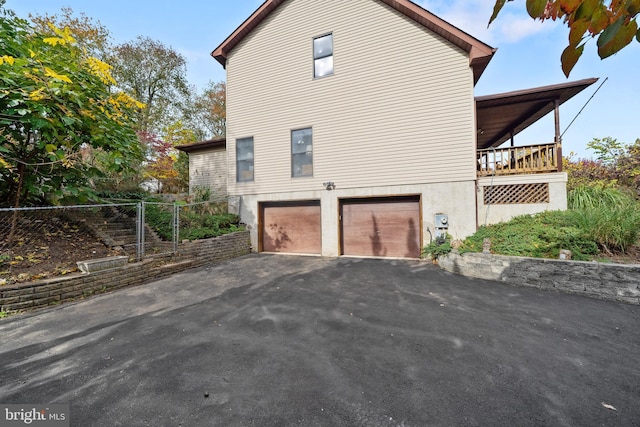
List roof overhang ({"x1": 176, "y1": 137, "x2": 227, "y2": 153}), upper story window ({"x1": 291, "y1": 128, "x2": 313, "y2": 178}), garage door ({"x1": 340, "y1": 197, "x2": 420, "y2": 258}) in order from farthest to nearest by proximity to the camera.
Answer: roof overhang ({"x1": 176, "y1": 137, "x2": 227, "y2": 153}) < upper story window ({"x1": 291, "y1": 128, "x2": 313, "y2": 178}) < garage door ({"x1": 340, "y1": 197, "x2": 420, "y2": 258})

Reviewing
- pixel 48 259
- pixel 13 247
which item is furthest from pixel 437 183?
pixel 13 247

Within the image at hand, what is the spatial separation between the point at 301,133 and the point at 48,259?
297 inches

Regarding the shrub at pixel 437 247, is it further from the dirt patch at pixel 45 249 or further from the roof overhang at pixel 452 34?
the dirt patch at pixel 45 249

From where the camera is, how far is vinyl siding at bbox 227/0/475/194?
24.7 feet

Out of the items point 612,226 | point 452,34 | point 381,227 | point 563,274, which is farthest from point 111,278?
point 452,34

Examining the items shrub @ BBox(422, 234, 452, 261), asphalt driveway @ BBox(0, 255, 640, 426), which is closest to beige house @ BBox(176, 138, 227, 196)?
asphalt driveway @ BBox(0, 255, 640, 426)

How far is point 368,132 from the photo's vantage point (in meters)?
8.30

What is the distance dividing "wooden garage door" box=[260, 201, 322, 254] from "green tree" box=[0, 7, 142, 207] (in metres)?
4.77

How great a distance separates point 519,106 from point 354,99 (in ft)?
18.7


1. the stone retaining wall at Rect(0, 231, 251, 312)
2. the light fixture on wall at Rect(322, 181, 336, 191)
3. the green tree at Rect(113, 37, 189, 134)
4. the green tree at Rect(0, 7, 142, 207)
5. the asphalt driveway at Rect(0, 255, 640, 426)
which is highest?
the green tree at Rect(113, 37, 189, 134)

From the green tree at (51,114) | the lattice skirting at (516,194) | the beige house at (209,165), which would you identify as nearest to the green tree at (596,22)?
the green tree at (51,114)

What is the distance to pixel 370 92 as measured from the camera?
8.33 m

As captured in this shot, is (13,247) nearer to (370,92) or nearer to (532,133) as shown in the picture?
(370,92)

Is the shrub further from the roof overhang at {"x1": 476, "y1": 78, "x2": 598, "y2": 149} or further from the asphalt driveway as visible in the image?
the roof overhang at {"x1": 476, "y1": 78, "x2": 598, "y2": 149}
